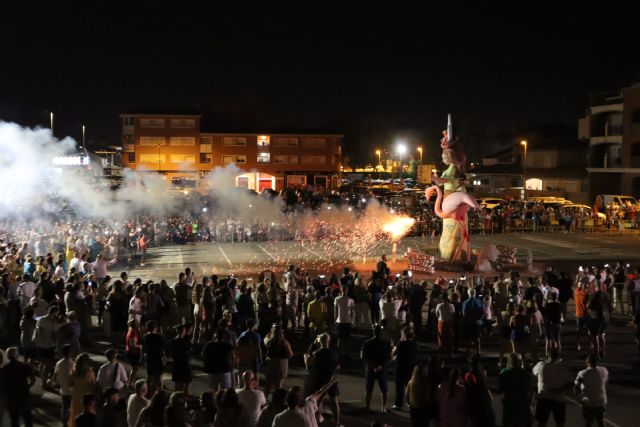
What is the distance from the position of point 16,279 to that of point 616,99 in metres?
48.0

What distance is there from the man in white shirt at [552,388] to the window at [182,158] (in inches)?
2470

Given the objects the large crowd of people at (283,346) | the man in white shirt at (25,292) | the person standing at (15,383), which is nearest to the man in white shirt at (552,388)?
the large crowd of people at (283,346)

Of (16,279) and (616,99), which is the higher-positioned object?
(616,99)

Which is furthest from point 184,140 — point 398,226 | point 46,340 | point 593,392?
point 593,392

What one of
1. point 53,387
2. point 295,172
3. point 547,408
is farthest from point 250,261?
point 295,172

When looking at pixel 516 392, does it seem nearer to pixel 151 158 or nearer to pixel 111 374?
pixel 111 374

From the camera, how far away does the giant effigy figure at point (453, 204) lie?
2253 cm

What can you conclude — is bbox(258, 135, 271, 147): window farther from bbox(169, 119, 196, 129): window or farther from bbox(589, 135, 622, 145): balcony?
bbox(589, 135, 622, 145): balcony

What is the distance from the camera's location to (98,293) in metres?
15.9

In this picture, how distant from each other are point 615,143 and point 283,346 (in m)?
48.8

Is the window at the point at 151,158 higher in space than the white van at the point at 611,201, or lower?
higher

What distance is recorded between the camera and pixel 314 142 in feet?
232

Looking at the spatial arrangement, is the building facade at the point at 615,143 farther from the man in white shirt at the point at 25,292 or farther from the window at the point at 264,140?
the man in white shirt at the point at 25,292

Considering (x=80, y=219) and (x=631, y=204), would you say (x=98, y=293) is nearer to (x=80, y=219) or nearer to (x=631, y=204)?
(x=80, y=219)
